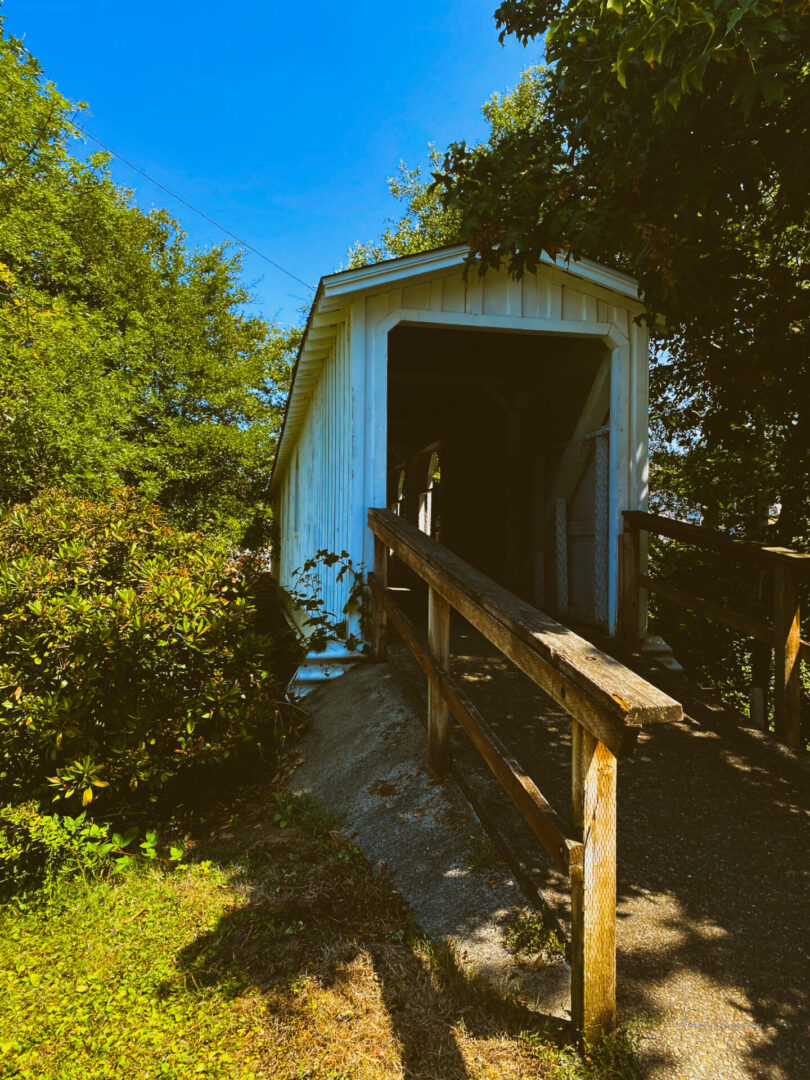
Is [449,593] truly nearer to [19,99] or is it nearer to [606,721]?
[606,721]

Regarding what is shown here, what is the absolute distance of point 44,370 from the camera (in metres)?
12.2

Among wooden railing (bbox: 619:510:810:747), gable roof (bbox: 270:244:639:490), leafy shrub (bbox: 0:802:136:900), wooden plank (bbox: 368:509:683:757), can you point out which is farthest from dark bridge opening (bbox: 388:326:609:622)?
leafy shrub (bbox: 0:802:136:900)

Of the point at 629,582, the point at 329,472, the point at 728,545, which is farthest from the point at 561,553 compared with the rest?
the point at 329,472

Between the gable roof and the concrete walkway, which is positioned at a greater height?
the gable roof

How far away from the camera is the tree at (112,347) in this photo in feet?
39.4

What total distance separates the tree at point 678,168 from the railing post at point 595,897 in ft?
8.75

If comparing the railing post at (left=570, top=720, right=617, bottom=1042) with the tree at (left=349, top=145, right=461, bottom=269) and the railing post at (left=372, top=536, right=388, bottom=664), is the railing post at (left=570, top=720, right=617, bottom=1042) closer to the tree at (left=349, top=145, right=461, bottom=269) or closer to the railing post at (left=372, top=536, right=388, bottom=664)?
the railing post at (left=372, top=536, right=388, bottom=664)

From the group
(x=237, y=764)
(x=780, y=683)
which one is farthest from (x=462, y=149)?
(x=237, y=764)

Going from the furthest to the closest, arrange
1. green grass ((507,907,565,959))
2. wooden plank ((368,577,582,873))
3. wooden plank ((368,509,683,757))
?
green grass ((507,907,565,959)), wooden plank ((368,577,582,873)), wooden plank ((368,509,683,757))

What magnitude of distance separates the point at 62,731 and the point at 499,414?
7.41 metres

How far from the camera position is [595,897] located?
1.95m

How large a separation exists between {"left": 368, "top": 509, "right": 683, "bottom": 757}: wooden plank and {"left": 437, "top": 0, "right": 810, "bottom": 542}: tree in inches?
89.8

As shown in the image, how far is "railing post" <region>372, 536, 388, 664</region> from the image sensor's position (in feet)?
17.5

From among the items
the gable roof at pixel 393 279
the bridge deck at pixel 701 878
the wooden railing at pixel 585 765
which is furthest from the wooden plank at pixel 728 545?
the wooden railing at pixel 585 765
